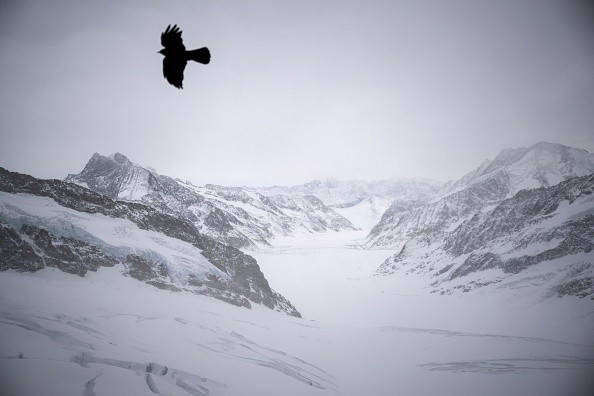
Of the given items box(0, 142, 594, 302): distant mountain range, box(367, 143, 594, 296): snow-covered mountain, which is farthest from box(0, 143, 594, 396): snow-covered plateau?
box(367, 143, 594, 296): snow-covered mountain

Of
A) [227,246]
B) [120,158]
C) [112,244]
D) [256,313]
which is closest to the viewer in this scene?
[112,244]

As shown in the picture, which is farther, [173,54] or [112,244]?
[112,244]

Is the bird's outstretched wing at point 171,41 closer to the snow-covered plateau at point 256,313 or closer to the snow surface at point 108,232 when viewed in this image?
the snow-covered plateau at point 256,313

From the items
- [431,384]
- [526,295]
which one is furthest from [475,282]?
[431,384]

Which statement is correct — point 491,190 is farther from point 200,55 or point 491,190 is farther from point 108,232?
point 200,55

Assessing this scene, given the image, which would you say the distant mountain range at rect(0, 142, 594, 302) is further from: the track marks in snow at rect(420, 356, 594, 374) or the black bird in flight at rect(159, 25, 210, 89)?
the black bird in flight at rect(159, 25, 210, 89)

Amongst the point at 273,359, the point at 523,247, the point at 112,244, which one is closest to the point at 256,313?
the point at 273,359
